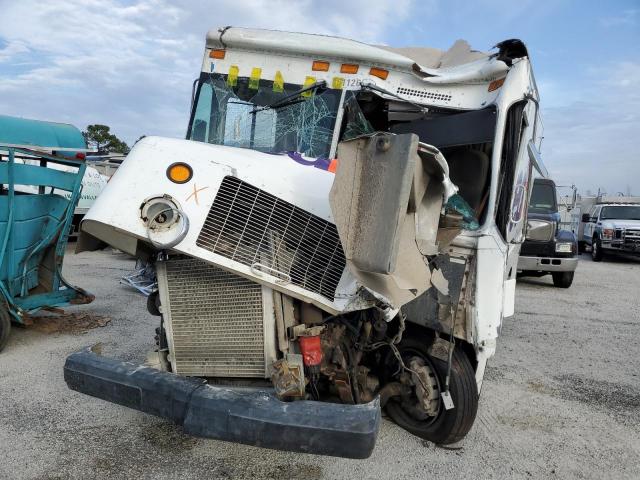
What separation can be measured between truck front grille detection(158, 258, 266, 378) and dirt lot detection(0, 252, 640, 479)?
655mm

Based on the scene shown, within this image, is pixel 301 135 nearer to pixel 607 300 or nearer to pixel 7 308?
pixel 7 308

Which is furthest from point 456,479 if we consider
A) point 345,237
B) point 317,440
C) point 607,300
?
point 607,300

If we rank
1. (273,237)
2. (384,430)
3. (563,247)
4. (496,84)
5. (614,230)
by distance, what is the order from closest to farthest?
(273,237)
(496,84)
(384,430)
(563,247)
(614,230)

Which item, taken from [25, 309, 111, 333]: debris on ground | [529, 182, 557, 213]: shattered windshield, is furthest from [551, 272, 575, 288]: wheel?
[25, 309, 111, 333]: debris on ground

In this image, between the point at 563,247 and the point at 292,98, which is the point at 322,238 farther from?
the point at 563,247

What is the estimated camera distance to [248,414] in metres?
2.57

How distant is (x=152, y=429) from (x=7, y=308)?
2.70 meters

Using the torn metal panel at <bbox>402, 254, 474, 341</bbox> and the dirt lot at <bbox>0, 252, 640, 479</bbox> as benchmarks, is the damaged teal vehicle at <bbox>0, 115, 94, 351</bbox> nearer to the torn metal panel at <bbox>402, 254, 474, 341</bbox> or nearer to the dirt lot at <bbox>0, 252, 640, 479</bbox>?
the dirt lot at <bbox>0, 252, 640, 479</bbox>

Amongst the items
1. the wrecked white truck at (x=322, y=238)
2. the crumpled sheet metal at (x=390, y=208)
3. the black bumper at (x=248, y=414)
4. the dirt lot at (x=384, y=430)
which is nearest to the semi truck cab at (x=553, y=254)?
the dirt lot at (x=384, y=430)

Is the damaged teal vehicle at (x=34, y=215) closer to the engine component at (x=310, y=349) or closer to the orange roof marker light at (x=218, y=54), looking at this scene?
the orange roof marker light at (x=218, y=54)

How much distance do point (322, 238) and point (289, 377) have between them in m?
0.79

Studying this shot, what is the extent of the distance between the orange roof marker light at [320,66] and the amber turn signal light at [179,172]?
1.67 meters

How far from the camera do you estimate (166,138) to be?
108 inches

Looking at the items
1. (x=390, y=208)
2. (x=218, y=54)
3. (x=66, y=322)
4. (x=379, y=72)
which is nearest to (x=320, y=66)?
(x=379, y=72)
